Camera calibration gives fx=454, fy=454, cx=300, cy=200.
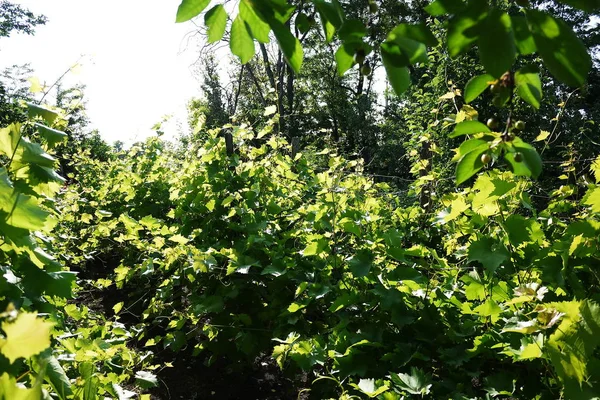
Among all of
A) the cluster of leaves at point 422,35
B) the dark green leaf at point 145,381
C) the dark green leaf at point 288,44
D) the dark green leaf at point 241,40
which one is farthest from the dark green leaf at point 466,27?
the dark green leaf at point 145,381

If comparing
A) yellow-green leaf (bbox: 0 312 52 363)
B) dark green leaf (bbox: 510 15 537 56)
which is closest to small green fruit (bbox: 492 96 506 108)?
dark green leaf (bbox: 510 15 537 56)

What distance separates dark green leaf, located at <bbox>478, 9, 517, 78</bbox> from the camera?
54 centimetres

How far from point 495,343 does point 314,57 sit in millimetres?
23460

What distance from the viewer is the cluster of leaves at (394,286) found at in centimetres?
142

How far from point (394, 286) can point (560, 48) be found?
1601 millimetres

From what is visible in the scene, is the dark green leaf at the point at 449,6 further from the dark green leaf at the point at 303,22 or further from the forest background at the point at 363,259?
the dark green leaf at the point at 303,22

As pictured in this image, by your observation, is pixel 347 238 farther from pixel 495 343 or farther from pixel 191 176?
pixel 191 176

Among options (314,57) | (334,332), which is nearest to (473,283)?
(334,332)

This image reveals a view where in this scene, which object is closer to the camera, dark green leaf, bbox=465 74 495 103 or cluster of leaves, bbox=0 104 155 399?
dark green leaf, bbox=465 74 495 103

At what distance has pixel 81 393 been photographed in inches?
53.9

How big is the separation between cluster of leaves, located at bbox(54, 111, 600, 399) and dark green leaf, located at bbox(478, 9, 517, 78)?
0.69m

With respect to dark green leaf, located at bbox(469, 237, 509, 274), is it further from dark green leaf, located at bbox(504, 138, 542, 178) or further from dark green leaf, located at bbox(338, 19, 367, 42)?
dark green leaf, located at bbox(338, 19, 367, 42)

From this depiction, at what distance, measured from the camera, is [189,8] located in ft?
2.45

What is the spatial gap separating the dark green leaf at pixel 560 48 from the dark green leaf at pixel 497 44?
0.03 meters
